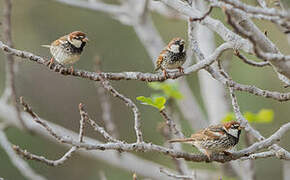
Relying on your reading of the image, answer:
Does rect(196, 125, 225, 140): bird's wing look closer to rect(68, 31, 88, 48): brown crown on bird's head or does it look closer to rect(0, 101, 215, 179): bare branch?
rect(68, 31, 88, 48): brown crown on bird's head

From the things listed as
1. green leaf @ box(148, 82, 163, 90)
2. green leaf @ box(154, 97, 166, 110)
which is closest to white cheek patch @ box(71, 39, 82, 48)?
green leaf @ box(148, 82, 163, 90)

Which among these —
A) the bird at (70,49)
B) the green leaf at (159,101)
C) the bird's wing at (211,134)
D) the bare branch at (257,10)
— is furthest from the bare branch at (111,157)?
the bare branch at (257,10)

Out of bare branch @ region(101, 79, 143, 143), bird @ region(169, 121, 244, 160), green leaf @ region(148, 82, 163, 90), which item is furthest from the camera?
green leaf @ region(148, 82, 163, 90)

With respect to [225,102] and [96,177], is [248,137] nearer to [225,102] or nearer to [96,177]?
[225,102]

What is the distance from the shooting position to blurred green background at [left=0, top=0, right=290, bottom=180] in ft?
33.5

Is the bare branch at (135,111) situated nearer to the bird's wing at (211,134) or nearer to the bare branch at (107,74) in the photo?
the bare branch at (107,74)

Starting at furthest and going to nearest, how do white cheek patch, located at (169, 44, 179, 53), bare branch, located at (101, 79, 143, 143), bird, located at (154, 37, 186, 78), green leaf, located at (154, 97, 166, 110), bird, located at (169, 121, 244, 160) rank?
white cheek patch, located at (169, 44, 179, 53) → bird, located at (154, 37, 186, 78) → bird, located at (169, 121, 244, 160) → green leaf, located at (154, 97, 166, 110) → bare branch, located at (101, 79, 143, 143)

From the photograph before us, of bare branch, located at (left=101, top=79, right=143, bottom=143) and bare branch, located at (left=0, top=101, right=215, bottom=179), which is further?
bare branch, located at (left=0, top=101, right=215, bottom=179)

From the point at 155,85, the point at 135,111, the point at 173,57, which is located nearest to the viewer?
the point at 135,111

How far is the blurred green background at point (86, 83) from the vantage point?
10211mm

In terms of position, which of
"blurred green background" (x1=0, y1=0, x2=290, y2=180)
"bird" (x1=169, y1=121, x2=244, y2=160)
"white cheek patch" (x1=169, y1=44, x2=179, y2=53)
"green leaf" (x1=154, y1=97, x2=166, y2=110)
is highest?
"blurred green background" (x1=0, y1=0, x2=290, y2=180)

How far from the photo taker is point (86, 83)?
11688 millimetres

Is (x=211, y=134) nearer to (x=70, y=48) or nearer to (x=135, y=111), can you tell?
(x=135, y=111)

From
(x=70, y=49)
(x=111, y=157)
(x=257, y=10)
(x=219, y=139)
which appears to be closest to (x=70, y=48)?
(x=70, y=49)
